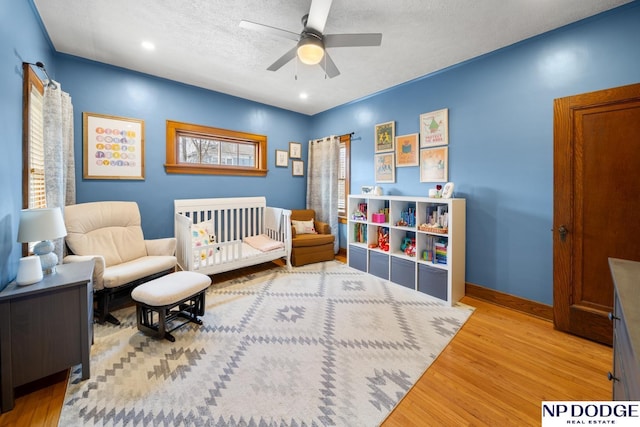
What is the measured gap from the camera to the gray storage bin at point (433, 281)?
2.86 metres

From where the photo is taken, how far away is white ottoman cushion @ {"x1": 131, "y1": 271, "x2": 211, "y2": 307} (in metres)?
2.02

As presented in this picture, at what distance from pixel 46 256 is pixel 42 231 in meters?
0.20

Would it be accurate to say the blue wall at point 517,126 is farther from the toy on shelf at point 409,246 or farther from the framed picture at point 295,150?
the framed picture at point 295,150

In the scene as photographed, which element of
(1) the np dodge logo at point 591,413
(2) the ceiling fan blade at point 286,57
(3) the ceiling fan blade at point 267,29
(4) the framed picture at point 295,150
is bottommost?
(1) the np dodge logo at point 591,413

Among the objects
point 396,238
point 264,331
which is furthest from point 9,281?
point 396,238

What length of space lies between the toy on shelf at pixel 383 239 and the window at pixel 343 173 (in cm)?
104

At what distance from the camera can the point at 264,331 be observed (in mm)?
2270

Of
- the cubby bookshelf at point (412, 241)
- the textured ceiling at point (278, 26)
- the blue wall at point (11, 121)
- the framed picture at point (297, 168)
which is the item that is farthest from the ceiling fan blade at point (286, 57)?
the framed picture at point (297, 168)

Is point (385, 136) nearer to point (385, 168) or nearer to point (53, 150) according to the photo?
point (385, 168)

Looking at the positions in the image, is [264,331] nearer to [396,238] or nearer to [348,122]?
[396,238]

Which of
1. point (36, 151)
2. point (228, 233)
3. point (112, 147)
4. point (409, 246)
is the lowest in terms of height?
point (409, 246)

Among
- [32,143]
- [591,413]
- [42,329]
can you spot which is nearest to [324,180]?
[32,143]

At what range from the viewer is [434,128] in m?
3.28

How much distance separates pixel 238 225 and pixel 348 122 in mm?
2476
